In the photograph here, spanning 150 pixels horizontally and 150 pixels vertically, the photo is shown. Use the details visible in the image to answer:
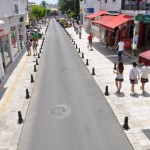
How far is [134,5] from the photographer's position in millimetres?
18859

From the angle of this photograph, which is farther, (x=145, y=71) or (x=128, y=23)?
(x=128, y=23)

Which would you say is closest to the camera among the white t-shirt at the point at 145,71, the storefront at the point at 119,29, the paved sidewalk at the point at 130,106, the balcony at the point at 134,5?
the paved sidewalk at the point at 130,106

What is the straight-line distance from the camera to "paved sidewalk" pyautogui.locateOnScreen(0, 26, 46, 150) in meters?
8.30

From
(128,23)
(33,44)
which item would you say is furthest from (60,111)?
(128,23)

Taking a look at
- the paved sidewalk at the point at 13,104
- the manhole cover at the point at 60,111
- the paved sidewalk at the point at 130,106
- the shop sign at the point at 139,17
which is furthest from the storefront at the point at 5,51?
the shop sign at the point at 139,17

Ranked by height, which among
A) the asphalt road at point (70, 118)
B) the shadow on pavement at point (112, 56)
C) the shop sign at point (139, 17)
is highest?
the shop sign at point (139, 17)

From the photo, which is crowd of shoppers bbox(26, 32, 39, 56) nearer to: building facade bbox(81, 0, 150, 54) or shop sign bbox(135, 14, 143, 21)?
building facade bbox(81, 0, 150, 54)

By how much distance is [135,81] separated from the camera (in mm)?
11367

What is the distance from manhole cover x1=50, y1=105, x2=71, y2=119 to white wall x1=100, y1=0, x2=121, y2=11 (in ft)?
53.0

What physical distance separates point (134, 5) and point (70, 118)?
13.1 meters

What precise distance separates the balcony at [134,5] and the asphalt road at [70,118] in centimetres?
736

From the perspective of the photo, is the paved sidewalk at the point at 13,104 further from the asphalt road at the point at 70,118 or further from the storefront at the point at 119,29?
the storefront at the point at 119,29

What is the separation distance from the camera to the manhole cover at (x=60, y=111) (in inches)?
388

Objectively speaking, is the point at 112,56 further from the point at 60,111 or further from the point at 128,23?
the point at 60,111
